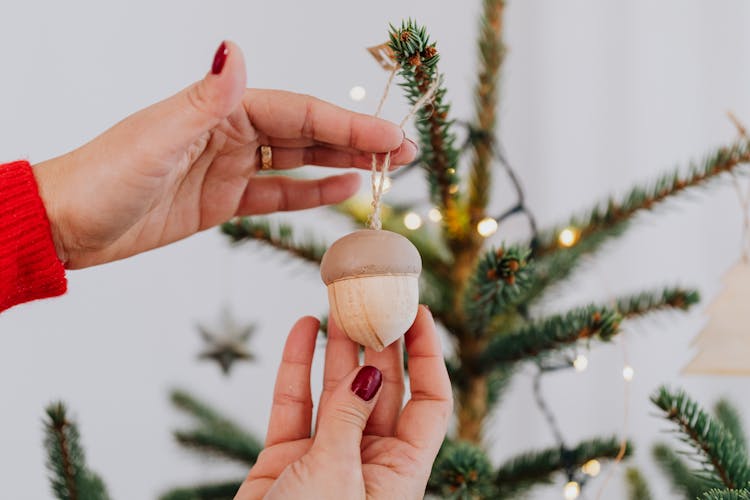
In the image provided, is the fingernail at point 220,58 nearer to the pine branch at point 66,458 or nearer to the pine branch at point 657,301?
the pine branch at point 66,458

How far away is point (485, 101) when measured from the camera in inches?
29.5

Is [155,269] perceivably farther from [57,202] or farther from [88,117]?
[57,202]

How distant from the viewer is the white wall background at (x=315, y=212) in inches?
49.4

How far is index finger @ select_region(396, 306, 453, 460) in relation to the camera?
550 millimetres

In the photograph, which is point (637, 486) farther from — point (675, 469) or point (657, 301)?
point (657, 301)

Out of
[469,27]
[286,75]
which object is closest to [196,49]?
[286,75]

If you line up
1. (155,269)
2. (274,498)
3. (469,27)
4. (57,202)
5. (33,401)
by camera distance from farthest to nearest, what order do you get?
(469,27) < (155,269) < (33,401) < (57,202) < (274,498)

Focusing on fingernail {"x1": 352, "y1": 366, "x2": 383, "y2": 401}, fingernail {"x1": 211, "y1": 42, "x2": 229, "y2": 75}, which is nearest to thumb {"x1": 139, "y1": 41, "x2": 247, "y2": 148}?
fingernail {"x1": 211, "y1": 42, "x2": 229, "y2": 75}

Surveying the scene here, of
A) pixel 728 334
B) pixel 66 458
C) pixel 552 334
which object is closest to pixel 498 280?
pixel 552 334

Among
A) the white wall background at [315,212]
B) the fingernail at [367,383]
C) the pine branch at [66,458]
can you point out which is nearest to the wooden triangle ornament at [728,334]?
the fingernail at [367,383]

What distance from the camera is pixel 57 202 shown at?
579 mm

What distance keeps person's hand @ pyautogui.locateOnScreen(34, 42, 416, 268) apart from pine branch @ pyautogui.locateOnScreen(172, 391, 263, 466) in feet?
0.89

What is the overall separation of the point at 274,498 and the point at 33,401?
37.4 inches

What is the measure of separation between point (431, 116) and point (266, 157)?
0.19 metres
